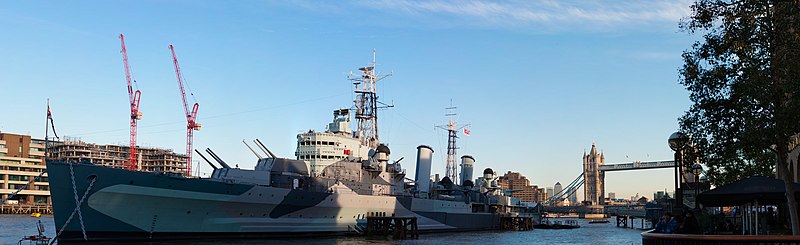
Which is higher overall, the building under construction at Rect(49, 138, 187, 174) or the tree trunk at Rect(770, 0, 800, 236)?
the building under construction at Rect(49, 138, 187, 174)

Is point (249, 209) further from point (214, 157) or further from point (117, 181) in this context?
point (117, 181)

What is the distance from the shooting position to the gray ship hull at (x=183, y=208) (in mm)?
33000

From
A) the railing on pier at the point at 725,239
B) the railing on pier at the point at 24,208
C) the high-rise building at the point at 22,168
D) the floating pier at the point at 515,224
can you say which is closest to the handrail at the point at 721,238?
the railing on pier at the point at 725,239

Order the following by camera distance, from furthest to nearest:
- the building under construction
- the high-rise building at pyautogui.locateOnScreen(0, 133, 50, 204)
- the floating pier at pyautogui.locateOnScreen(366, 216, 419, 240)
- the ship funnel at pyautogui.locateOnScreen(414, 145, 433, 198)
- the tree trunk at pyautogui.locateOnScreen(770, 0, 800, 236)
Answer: the building under construction → the high-rise building at pyautogui.locateOnScreen(0, 133, 50, 204) → the ship funnel at pyautogui.locateOnScreen(414, 145, 433, 198) → the floating pier at pyautogui.locateOnScreen(366, 216, 419, 240) → the tree trunk at pyautogui.locateOnScreen(770, 0, 800, 236)

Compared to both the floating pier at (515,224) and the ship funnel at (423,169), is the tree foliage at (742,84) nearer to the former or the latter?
the ship funnel at (423,169)

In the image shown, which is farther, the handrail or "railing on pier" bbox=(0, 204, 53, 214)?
"railing on pier" bbox=(0, 204, 53, 214)

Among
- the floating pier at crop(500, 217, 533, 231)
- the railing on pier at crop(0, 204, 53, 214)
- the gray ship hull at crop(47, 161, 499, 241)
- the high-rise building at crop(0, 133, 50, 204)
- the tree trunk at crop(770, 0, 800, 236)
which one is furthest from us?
the high-rise building at crop(0, 133, 50, 204)

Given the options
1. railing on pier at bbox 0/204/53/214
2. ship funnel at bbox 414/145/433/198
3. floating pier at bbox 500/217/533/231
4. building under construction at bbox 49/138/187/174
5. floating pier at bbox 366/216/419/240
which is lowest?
railing on pier at bbox 0/204/53/214

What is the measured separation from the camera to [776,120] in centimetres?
1545

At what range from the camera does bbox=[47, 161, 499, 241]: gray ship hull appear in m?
33.0

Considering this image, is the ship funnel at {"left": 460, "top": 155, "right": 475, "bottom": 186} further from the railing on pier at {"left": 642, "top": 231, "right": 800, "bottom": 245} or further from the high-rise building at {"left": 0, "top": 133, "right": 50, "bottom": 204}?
the high-rise building at {"left": 0, "top": 133, "right": 50, "bottom": 204}

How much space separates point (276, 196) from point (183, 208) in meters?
5.50

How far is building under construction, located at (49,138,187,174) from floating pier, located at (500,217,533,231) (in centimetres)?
10107

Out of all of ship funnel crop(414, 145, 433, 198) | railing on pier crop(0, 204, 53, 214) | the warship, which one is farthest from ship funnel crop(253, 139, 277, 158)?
railing on pier crop(0, 204, 53, 214)
